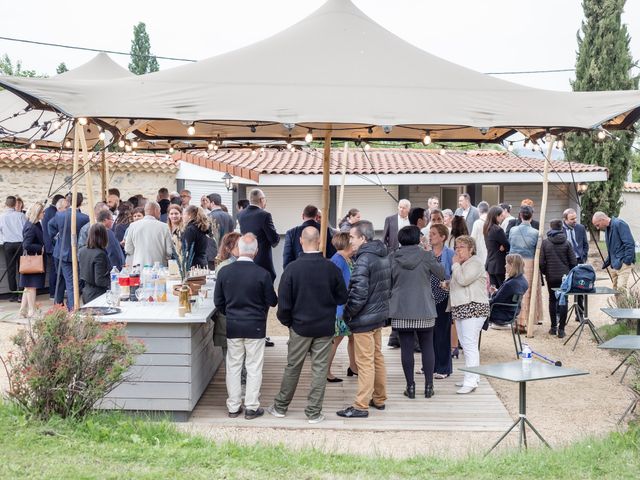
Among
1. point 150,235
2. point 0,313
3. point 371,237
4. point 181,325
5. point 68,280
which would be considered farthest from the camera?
point 0,313

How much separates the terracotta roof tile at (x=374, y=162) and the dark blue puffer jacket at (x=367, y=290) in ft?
30.0

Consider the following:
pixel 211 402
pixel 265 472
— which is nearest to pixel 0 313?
pixel 211 402

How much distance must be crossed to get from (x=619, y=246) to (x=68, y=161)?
12.4m

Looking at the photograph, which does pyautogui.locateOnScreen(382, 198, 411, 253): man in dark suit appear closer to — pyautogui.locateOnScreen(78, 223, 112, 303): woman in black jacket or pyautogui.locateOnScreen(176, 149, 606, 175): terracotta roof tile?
pyautogui.locateOnScreen(78, 223, 112, 303): woman in black jacket

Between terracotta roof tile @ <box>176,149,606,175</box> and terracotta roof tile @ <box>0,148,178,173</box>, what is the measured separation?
0.60 metres

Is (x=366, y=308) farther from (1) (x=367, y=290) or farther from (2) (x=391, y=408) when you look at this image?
(2) (x=391, y=408)

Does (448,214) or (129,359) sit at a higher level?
(448,214)

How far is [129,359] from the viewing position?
5.68 m

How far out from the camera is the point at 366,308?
6605 millimetres

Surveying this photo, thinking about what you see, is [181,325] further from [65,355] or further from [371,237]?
[371,237]

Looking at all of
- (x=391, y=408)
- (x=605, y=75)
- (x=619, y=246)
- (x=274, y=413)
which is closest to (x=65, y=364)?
(x=274, y=413)

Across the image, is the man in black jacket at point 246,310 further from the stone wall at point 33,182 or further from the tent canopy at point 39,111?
the stone wall at point 33,182

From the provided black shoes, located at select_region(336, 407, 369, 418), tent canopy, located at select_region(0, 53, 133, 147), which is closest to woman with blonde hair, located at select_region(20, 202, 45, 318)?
tent canopy, located at select_region(0, 53, 133, 147)

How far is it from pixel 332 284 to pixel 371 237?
0.79 metres
